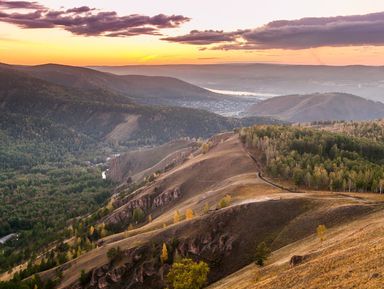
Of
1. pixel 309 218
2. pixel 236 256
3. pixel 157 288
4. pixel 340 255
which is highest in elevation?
pixel 340 255

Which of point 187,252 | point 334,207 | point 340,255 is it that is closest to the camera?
point 340,255

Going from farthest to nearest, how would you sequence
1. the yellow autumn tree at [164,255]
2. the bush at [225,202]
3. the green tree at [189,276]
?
1. the bush at [225,202]
2. the yellow autumn tree at [164,255]
3. the green tree at [189,276]

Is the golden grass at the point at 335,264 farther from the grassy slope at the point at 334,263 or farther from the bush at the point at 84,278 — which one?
the bush at the point at 84,278

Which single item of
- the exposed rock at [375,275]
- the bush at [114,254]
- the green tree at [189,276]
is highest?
the exposed rock at [375,275]

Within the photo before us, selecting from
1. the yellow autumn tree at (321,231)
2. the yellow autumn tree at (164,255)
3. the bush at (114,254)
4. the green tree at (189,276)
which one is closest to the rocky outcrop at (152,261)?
the yellow autumn tree at (164,255)

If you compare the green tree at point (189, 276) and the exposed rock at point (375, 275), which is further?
the green tree at point (189, 276)

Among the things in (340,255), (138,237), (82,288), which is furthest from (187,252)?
(340,255)

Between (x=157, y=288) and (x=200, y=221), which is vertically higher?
(x=200, y=221)

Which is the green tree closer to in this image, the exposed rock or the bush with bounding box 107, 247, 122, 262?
the bush with bounding box 107, 247, 122, 262

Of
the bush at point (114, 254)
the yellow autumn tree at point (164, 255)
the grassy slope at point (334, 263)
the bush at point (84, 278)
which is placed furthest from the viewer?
the bush at point (114, 254)

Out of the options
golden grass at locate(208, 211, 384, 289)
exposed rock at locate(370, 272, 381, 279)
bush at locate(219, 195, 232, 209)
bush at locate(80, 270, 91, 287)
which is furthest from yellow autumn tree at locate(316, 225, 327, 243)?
bush at locate(80, 270, 91, 287)

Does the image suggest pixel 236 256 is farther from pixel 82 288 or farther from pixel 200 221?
pixel 82 288
